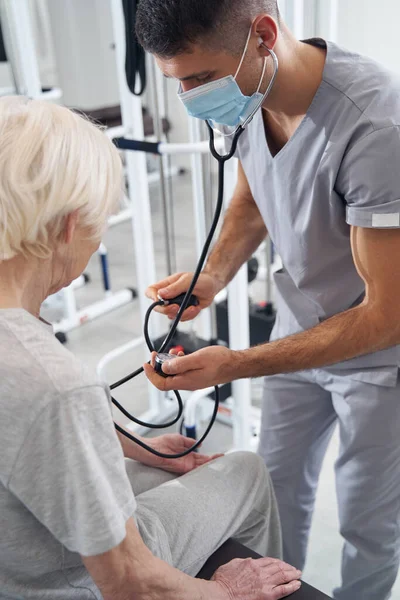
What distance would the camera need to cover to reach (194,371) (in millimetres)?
1188

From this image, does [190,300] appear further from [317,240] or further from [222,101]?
[222,101]

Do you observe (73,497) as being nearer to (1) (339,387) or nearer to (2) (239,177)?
(1) (339,387)

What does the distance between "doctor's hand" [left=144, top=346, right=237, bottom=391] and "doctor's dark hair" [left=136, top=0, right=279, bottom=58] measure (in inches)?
21.8

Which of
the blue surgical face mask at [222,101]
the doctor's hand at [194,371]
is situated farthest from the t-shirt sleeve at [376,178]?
the doctor's hand at [194,371]

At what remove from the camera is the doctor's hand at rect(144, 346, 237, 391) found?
1.18 metres

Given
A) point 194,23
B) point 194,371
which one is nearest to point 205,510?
point 194,371

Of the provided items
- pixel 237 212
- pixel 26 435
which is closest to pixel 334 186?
pixel 237 212

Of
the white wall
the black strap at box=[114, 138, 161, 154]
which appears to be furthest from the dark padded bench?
the white wall

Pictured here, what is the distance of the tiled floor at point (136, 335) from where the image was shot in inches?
74.2

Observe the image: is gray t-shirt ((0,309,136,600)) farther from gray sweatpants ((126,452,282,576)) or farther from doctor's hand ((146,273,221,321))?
doctor's hand ((146,273,221,321))

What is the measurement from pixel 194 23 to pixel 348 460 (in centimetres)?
99

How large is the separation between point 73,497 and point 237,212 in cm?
97

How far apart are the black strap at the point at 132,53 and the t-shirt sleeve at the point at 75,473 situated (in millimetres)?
1344

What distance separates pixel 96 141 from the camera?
95 centimetres
